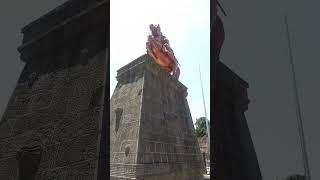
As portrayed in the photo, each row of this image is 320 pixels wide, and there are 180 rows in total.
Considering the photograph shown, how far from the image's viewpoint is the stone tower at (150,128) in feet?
35.2

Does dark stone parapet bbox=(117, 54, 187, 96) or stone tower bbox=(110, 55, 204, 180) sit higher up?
dark stone parapet bbox=(117, 54, 187, 96)

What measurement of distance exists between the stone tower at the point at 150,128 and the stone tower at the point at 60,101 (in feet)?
7.06

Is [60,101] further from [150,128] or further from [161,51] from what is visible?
[161,51]

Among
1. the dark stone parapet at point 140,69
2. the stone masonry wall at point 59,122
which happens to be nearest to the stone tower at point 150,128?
the dark stone parapet at point 140,69

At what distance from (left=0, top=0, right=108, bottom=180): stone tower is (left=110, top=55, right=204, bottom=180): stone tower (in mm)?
2151

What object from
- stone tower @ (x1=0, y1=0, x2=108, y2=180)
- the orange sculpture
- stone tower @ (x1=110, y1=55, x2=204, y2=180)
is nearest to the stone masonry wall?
stone tower @ (x1=0, y1=0, x2=108, y2=180)

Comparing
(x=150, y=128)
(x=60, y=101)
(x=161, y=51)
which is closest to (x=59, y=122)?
(x=60, y=101)

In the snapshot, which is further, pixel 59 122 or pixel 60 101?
pixel 60 101

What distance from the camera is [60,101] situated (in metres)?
10.3

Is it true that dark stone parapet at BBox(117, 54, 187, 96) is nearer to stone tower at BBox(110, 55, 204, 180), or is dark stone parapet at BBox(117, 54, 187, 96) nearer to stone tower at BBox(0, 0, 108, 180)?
stone tower at BBox(110, 55, 204, 180)

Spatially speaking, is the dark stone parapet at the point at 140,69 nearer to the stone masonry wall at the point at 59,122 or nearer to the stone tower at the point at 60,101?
the stone tower at the point at 60,101

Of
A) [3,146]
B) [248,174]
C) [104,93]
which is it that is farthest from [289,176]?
[3,146]

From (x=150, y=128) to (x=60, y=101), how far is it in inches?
115

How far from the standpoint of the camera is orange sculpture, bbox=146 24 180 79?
13.2 m
